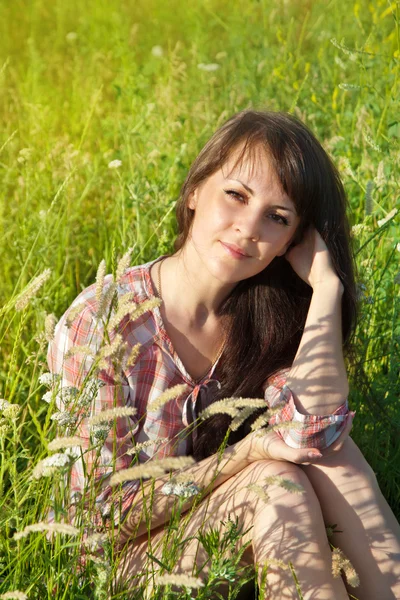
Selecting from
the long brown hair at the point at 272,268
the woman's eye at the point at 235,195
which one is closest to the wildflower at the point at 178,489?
the long brown hair at the point at 272,268

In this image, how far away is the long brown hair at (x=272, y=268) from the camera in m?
2.46

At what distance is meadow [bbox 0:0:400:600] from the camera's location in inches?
75.6

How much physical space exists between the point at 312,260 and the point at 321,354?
33 cm

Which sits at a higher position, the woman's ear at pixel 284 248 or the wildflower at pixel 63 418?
the woman's ear at pixel 284 248

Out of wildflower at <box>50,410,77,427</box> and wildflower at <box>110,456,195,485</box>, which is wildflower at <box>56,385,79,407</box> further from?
wildflower at <box>110,456,195,485</box>

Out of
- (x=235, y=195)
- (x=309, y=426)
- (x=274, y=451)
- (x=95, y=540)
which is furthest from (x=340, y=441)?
(x=95, y=540)

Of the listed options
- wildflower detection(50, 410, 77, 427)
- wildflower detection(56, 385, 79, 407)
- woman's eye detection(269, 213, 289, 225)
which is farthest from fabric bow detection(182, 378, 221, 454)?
wildflower detection(50, 410, 77, 427)

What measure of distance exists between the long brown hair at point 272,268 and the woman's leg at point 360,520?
1.18 feet

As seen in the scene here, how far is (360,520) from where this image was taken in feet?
7.71

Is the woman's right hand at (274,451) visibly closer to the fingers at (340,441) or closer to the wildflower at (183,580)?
the fingers at (340,441)

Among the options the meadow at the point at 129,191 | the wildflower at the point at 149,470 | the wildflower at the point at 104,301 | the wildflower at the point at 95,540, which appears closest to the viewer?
the wildflower at the point at 149,470

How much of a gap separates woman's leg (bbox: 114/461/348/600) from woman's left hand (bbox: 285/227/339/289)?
594 mm

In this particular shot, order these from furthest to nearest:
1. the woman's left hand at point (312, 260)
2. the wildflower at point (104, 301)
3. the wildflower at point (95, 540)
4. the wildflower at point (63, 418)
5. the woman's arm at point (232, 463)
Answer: the woman's left hand at point (312, 260)
the woman's arm at point (232, 463)
the wildflower at point (63, 418)
the wildflower at point (104, 301)
the wildflower at point (95, 540)

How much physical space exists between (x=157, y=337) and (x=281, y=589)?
762 mm
